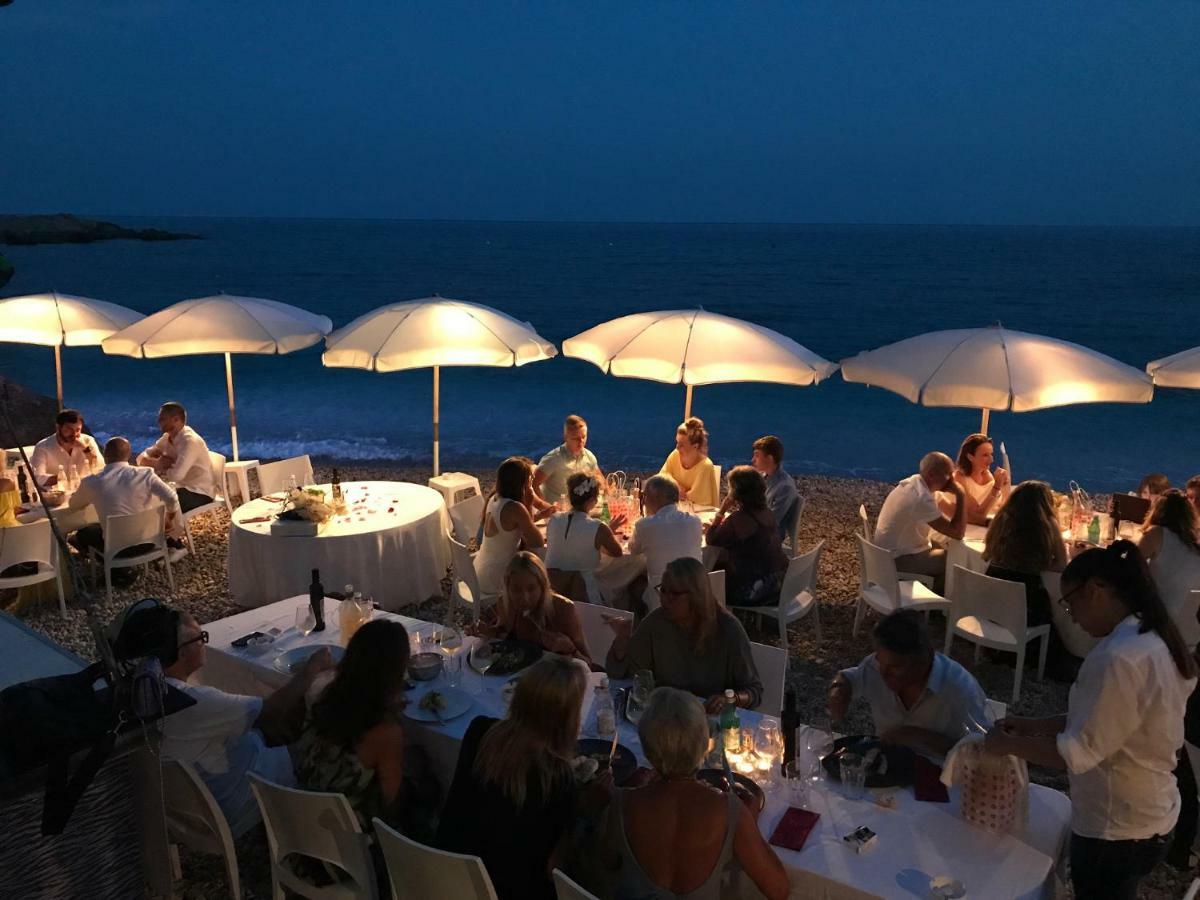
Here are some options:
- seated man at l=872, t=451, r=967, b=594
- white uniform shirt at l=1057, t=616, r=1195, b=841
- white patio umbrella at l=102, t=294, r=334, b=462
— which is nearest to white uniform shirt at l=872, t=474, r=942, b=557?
seated man at l=872, t=451, r=967, b=594

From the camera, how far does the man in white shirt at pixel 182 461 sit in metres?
8.97

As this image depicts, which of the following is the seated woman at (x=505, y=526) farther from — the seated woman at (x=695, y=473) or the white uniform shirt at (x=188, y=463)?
the white uniform shirt at (x=188, y=463)

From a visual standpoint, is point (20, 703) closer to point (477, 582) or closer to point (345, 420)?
point (477, 582)

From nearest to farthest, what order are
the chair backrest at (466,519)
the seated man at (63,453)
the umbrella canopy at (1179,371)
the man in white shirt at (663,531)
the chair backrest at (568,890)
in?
1. the chair backrest at (568,890)
2. the man in white shirt at (663,531)
3. the chair backrest at (466,519)
4. the umbrella canopy at (1179,371)
5. the seated man at (63,453)

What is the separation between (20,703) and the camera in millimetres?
3002

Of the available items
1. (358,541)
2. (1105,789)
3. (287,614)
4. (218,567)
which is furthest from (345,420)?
(1105,789)

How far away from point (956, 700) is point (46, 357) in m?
36.1

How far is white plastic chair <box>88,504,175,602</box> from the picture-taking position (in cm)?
750

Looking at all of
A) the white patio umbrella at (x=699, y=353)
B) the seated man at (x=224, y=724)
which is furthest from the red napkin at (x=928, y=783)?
the white patio umbrella at (x=699, y=353)

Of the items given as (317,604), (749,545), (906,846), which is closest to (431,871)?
(906,846)

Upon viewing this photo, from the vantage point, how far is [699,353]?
7.76 m

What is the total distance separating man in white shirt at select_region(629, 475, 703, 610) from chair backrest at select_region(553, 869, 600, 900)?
3.56 metres

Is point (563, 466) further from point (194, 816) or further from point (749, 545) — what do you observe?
point (194, 816)

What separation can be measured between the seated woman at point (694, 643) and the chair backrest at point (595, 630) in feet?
2.76
